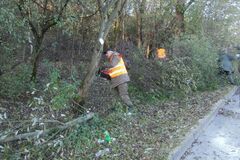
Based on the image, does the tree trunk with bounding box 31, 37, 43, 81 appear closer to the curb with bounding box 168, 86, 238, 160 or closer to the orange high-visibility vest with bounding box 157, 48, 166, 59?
the curb with bounding box 168, 86, 238, 160

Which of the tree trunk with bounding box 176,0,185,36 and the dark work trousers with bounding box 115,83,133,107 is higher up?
the tree trunk with bounding box 176,0,185,36

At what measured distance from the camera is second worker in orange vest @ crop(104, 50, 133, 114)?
7.41 m

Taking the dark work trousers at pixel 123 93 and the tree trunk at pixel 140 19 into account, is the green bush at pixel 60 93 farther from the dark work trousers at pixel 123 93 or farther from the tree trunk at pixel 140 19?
the tree trunk at pixel 140 19

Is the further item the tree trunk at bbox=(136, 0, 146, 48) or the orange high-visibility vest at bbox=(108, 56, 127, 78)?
the tree trunk at bbox=(136, 0, 146, 48)

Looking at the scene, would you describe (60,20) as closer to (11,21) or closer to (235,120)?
(11,21)

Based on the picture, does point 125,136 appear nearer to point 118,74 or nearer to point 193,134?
point 193,134

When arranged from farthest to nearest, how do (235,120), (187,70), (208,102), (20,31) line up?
(187,70), (208,102), (235,120), (20,31)

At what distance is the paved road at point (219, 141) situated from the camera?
5.75 m

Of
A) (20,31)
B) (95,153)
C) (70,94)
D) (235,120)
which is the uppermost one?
(20,31)

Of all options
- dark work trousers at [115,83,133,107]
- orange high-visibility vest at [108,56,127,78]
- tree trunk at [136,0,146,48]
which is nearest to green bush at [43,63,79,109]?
orange high-visibility vest at [108,56,127,78]

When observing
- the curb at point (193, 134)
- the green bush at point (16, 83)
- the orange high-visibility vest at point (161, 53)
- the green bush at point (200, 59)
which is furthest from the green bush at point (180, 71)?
the green bush at point (16, 83)

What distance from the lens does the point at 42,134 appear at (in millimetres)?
4996

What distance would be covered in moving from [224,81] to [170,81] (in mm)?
4719

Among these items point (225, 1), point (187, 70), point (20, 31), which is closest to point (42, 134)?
point (20, 31)
